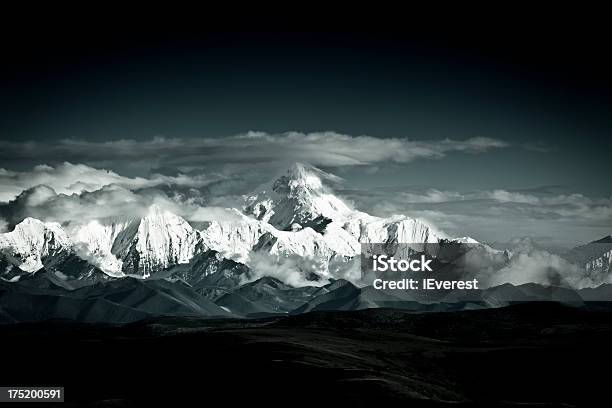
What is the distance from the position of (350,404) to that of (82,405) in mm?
62391

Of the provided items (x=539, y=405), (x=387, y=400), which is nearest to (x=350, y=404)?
(x=387, y=400)

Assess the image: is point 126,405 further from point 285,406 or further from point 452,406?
point 452,406

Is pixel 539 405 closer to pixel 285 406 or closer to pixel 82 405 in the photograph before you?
pixel 285 406

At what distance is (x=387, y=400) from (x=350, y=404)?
356 inches

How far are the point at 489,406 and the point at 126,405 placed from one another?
85435 millimetres

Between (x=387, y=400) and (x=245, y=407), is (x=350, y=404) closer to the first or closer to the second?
(x=387, y=400)

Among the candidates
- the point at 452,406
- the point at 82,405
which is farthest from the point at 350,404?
the point at 82,405

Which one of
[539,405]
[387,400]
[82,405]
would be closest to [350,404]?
[387,400]

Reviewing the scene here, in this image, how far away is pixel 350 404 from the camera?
191875 millimetres

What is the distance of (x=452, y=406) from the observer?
19100 cm

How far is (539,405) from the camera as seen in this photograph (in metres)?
197

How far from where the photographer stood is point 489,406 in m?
194

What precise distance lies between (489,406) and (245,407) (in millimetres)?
57211

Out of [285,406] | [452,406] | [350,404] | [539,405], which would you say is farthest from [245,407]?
[539,405]
